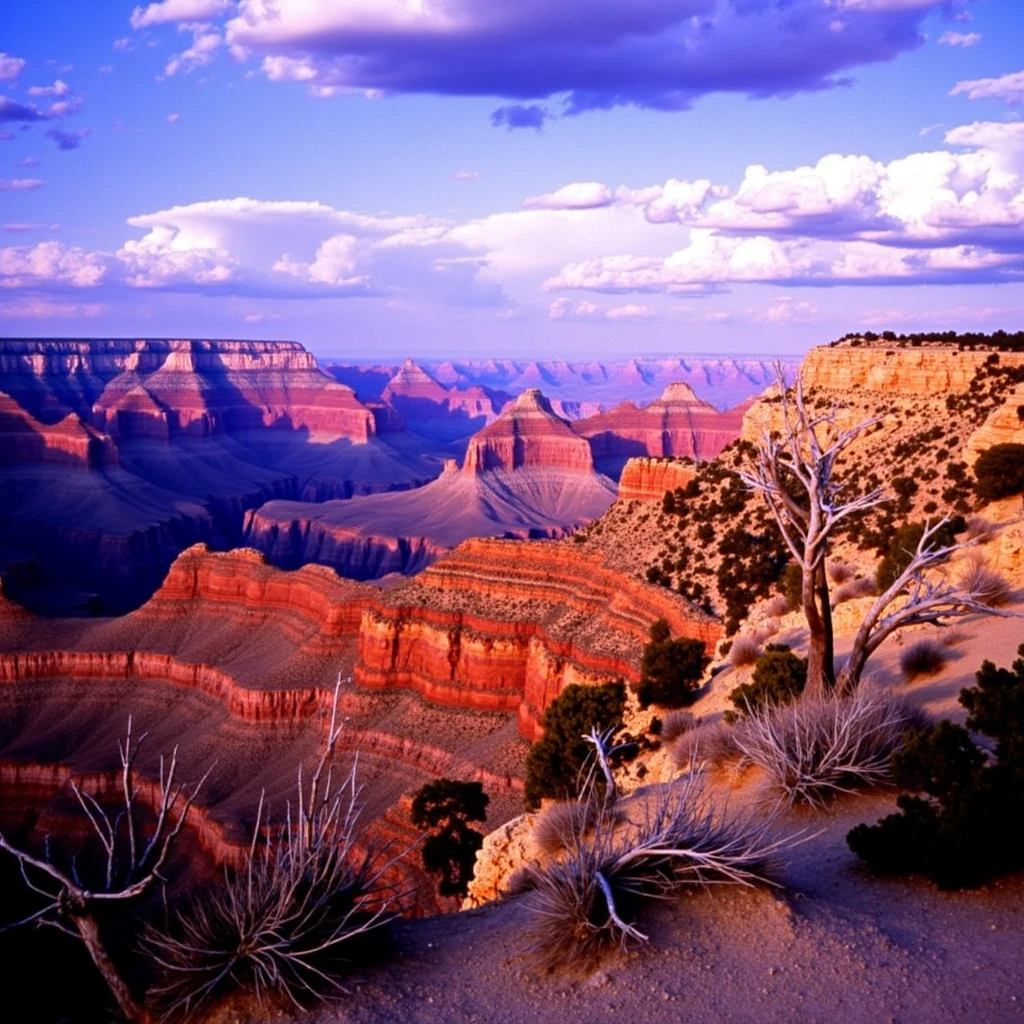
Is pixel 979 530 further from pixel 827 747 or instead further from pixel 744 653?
pixel 827 747

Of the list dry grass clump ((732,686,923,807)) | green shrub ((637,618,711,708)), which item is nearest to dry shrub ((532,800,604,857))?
dry grass clump ((732,686,923,807))

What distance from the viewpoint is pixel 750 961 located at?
9484 mm

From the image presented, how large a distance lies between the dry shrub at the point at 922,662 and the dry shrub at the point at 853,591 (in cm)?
763

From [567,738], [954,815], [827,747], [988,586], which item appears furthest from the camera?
[567,738]

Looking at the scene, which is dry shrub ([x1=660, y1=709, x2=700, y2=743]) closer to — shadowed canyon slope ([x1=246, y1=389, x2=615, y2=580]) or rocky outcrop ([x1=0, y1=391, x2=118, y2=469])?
shadowed canyon slope ([x1=246, y1=389, x2=615, y2=580])

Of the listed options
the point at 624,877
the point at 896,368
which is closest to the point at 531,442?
the point at 896,368

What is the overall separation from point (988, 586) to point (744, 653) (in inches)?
249

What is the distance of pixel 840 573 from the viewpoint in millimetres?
30859

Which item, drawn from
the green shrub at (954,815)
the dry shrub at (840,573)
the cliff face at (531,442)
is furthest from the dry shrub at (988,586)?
the cliff face at (531,442)

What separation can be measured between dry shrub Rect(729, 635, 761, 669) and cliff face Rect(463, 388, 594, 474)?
12018 cm

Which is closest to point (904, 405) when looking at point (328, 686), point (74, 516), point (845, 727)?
point (328, 686)

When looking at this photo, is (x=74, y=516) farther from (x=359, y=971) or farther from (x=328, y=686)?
(x=359, y=971)

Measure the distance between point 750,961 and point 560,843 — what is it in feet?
18.0

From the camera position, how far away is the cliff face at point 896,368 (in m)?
42.9
